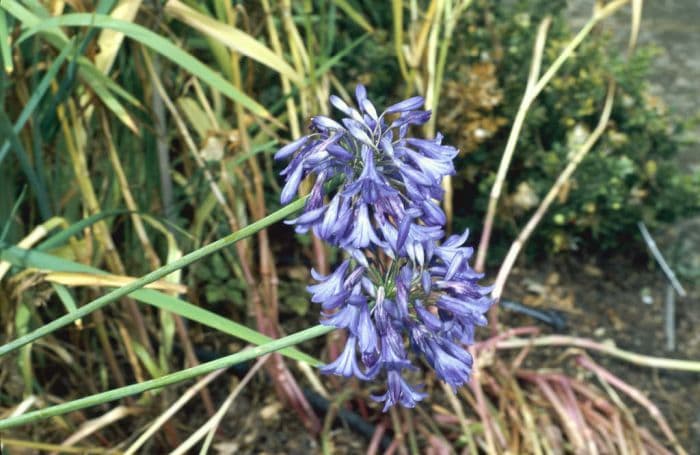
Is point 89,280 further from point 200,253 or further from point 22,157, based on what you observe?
point 200,253

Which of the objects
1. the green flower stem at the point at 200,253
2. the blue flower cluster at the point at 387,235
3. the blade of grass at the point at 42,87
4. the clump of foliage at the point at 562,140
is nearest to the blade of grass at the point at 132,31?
the blade of grass at the point at 42,87

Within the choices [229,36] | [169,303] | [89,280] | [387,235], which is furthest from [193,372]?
[229,36]

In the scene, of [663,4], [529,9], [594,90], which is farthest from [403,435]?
[663,4]

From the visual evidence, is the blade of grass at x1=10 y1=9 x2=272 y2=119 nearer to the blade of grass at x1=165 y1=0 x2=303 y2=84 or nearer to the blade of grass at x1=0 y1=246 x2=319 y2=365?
the blade of grass at x1=165 y1=0 x2=303 y2=84

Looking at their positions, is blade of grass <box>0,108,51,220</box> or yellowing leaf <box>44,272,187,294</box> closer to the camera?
yellowing leaf <box>44,272,187,294</box>

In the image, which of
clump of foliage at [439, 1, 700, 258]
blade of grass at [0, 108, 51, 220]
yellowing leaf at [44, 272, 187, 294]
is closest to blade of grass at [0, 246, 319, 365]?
yellowing leaf at [44, 272, 187, 294]

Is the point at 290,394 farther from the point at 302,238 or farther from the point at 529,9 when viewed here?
the point at 529,9
